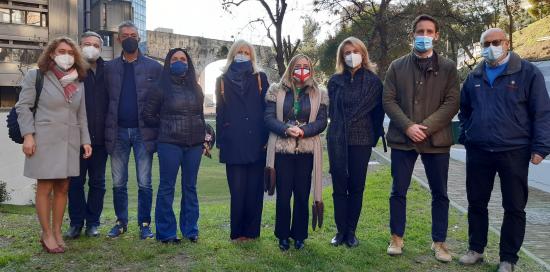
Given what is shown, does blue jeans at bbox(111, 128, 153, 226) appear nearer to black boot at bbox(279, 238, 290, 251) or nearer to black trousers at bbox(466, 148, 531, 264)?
black boot at bbox(279, 238, 290, 251)

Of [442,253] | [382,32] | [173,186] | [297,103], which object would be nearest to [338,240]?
[442,253]

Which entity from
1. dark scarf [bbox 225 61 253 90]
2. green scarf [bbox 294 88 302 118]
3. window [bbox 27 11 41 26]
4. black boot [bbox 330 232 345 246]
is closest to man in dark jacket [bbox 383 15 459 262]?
black boot [bbox 330 232 345 246]

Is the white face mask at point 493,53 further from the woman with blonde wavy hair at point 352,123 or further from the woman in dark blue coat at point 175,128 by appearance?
the woman in dark blue coat at point 175,128

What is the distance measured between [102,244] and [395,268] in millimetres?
2780

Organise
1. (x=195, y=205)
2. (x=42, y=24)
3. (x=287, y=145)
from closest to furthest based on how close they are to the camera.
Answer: (x=287, y=145)
(x=195, y=205)
(x=42, y=24)

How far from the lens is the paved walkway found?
18.5 ft

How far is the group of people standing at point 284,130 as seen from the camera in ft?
14.8

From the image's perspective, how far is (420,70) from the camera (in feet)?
15.8

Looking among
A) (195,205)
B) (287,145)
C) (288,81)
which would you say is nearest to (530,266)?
(287,145)

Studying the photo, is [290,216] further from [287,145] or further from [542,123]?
[542,123]

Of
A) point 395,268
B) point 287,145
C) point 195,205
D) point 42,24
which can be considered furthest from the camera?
point 42,24

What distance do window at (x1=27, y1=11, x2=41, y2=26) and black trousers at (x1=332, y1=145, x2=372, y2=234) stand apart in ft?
135

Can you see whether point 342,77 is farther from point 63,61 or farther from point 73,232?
point 73,232

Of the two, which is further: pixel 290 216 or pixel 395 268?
pixel 290 216
